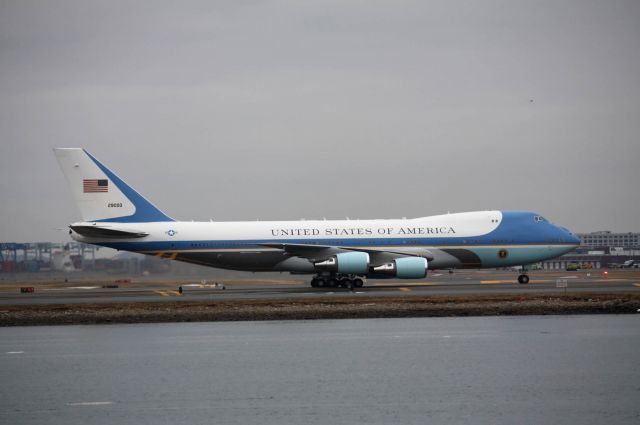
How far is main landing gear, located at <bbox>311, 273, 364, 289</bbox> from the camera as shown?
178ft

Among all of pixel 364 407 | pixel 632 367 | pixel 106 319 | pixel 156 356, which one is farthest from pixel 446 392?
pixel 106 319

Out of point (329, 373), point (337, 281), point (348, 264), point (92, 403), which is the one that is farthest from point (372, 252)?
point (92, 403)

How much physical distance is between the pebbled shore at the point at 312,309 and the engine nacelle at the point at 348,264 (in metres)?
10.4

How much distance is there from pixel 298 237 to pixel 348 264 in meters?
4.87

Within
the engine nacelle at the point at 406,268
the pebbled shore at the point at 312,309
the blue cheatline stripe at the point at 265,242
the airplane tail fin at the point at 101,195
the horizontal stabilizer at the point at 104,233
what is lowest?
the pebbled shore at the point at 312,309

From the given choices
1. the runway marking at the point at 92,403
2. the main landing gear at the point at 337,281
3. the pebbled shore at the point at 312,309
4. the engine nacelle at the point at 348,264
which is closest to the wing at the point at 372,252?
the main landing gear at the point at 337,281

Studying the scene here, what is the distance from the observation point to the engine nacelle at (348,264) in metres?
52.7

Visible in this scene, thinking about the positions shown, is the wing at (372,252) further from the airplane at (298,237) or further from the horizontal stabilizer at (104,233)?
the horizontal stabilizer at (104,233)

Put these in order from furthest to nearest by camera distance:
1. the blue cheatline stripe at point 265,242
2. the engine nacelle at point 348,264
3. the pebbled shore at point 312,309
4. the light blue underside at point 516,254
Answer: the light blue underside at point 516,254
the blue cheatline stripe at point 265,242
the engine nacelle at point 348,264
the pebbled shore at point 312,309

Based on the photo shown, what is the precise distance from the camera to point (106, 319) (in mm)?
37281

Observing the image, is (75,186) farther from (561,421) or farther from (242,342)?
(561,421)

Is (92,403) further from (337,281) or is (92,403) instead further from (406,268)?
(337,281)

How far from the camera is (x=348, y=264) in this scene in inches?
2074

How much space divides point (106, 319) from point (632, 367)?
22.8 metres
